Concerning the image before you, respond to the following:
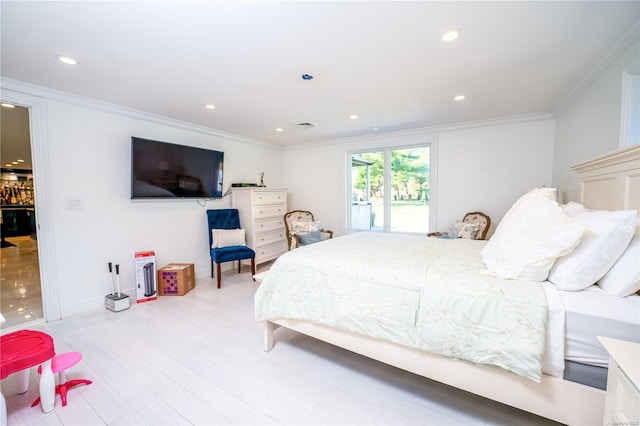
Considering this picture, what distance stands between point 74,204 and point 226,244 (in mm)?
1823

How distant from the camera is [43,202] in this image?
2656mm

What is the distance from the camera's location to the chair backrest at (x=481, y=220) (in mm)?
3771

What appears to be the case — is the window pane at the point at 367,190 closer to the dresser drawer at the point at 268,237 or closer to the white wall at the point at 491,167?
the white wall at the point at 491,167

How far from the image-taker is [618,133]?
197 centimetres

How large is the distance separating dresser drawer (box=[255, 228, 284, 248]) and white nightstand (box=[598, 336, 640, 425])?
4094mm

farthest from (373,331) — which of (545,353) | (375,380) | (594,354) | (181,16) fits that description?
(181,16)

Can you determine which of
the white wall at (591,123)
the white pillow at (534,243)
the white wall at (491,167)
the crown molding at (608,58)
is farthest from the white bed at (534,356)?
the white wall at (491,167)

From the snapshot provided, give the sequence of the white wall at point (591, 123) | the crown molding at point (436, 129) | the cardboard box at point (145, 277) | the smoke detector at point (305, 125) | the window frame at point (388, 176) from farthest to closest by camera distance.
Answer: the window frame at point (388, 176), the smoke detector at point (305, 125), the crown molding at point (436, 129), the cardboard box at point (145, 277), the white wall at point (591, 123)

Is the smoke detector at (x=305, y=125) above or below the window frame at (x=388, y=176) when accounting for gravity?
above

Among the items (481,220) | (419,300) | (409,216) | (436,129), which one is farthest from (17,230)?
(481,220)

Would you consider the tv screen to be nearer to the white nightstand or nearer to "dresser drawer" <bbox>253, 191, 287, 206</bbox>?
"dresser drawer" <bbox>253, 191, 287, 206</bbox>

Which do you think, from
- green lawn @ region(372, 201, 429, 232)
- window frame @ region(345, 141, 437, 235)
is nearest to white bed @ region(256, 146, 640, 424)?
Answer: window frame @ region(345, 141, 437, 235)

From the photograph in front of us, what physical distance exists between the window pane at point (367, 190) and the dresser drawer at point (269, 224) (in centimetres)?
146

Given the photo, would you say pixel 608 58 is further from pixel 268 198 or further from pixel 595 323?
pixel 268 198
